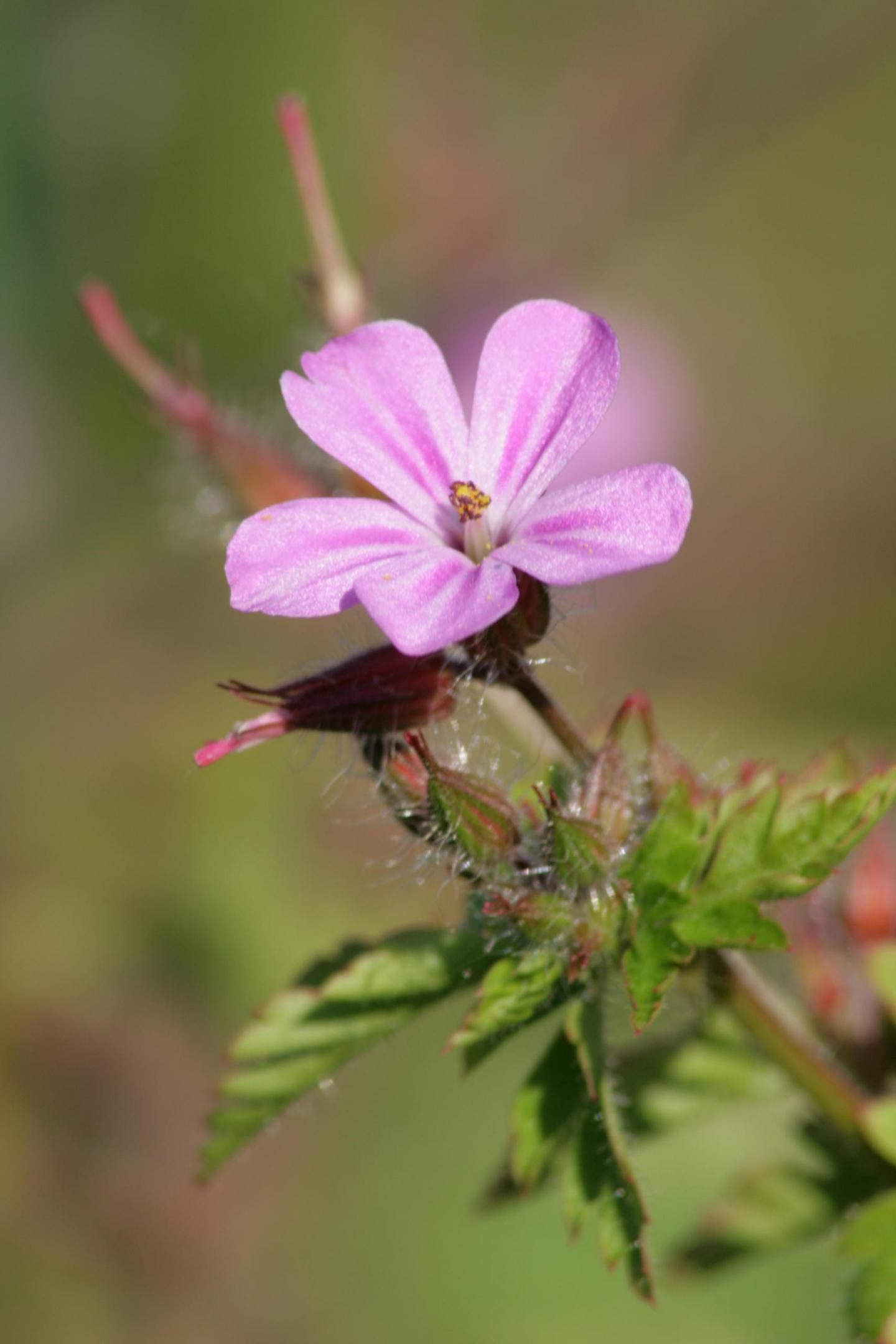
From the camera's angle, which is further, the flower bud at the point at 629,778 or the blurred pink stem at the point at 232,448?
the blurred pink stem at the point at 232,448

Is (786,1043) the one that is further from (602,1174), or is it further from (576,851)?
(576,851)

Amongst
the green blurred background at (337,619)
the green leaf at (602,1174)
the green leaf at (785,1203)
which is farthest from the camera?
the green blurred background at (337,619)

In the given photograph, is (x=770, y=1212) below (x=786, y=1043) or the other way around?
below

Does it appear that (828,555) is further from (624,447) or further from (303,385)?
(303,385)

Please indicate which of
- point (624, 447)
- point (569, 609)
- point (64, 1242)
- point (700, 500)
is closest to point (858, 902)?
point (569, 609)

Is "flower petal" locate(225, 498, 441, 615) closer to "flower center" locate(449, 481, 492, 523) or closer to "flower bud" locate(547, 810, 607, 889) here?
"flower center" locate(449, 481, 492, 523)

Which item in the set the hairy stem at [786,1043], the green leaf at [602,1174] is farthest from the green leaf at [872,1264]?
the green leaf at [602,1174]

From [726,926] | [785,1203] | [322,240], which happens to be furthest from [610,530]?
[322,240]

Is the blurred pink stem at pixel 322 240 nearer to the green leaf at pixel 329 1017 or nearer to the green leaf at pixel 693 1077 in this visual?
the green leaf at pixel 329 1017
